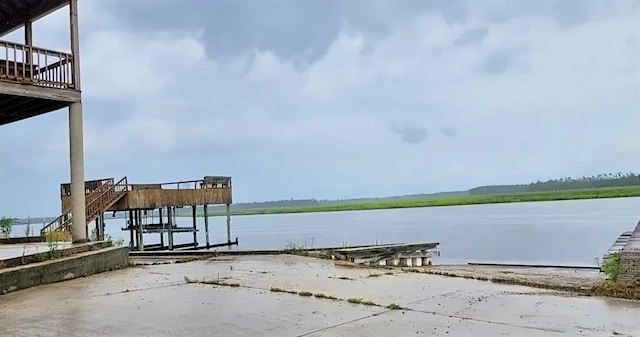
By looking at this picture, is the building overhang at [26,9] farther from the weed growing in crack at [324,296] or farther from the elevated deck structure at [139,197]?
the weed growing in crack at [324,296]

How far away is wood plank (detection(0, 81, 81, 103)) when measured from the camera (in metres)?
10.6

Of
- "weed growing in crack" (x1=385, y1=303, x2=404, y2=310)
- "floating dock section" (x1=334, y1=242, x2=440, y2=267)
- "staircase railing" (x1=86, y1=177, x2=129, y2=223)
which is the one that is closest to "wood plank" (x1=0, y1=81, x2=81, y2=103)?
"floating dock section" (x1=334, y1=242, x2=440, y2=267)

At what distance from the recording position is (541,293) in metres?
7.67

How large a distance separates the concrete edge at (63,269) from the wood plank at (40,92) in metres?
3.14

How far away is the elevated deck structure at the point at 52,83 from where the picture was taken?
10.9m

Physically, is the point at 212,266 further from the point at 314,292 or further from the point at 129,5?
the point at 129,5

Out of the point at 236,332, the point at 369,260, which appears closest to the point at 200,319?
the point at 236,332

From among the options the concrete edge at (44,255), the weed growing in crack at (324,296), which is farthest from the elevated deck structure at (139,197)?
the weed growing in crack at (324,296)

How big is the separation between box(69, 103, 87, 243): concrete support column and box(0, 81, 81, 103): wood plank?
20 cm

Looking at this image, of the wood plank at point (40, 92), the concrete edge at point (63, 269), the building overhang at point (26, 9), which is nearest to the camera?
the concrete edge at point (63, 269)

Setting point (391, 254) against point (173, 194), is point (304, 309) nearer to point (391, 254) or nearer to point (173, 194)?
point (391, 254)

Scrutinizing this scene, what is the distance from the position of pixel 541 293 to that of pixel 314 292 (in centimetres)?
299

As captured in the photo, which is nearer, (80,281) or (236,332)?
(236,332)

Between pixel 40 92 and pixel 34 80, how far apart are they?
246 millimetres
